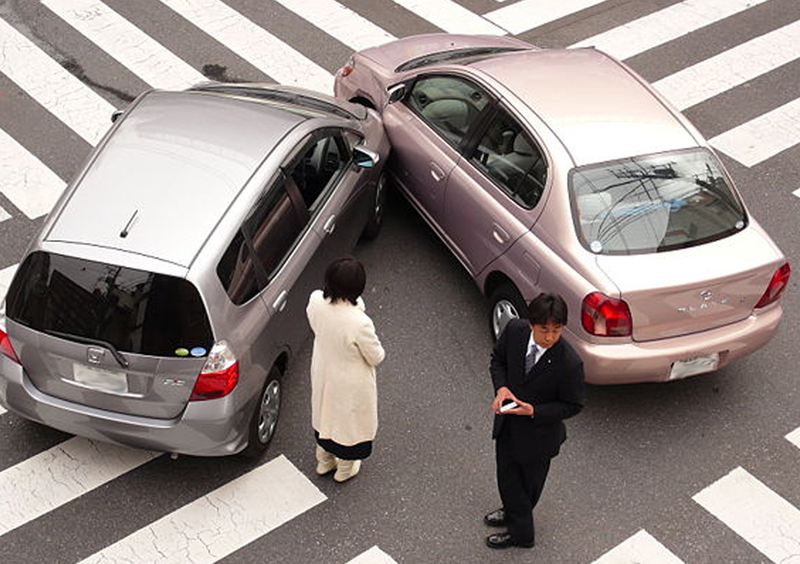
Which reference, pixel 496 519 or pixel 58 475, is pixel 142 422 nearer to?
pixel 58 475

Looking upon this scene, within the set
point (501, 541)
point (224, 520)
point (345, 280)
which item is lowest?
point (501, 541)

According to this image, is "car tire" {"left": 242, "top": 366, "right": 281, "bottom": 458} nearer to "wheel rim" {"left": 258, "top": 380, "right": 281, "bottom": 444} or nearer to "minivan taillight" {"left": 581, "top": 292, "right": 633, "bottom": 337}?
"wheel rim" {"left": 258, "top": 380, "right": 281, "bottom": 444}

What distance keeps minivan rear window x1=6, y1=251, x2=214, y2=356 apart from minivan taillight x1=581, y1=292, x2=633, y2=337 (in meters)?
2.33

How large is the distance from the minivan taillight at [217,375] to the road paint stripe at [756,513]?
2927mm

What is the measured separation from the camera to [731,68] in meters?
11.9

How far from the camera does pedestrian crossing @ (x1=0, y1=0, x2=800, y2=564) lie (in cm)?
684

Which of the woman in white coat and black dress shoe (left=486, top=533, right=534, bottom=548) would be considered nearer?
the woman in white coat

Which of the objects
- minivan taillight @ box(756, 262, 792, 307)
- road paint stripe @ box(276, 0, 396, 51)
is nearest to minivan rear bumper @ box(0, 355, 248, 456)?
minivan taillight @ box(756, 262, 792, 307)

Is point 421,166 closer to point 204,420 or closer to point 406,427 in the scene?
point 406,427

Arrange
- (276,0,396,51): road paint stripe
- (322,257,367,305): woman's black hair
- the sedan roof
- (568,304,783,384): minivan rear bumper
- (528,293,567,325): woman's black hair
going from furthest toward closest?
(276,0,396,51): road paint stripe
the sedan roof
(568,304,783,384): minivan rear bumper
(322,257,367,305): woman's black hair
(528,293,567,325): woman's black hair

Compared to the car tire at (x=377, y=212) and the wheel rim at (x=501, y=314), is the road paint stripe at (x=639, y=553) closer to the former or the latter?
the wheel rim at (x=501, y=314)

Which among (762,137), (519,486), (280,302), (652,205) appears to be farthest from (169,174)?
(762,137)

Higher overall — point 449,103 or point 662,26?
point 449,103

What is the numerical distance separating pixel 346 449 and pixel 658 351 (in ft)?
6.75
